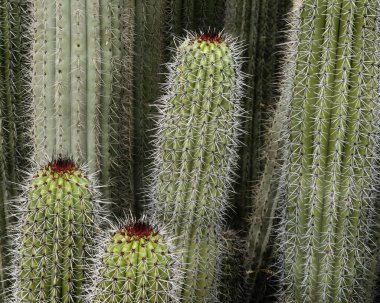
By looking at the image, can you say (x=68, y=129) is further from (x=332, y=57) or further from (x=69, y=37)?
(x=332, y=57)

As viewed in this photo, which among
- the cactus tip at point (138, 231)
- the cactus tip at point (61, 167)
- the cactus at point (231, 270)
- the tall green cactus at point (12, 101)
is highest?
the tall green cactus at point (12, 101)

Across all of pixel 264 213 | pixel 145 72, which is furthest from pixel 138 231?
pixel 145 72

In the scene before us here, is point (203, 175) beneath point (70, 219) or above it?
above

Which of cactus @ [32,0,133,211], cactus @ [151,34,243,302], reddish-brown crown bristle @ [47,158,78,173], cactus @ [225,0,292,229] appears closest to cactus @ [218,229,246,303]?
cactus @ [151,34,243,302]

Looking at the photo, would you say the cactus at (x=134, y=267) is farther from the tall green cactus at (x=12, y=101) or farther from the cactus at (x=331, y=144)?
the tall green cactus at (x=12, y=101)

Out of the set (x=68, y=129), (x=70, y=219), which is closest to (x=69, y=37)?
(x=68, y=129)

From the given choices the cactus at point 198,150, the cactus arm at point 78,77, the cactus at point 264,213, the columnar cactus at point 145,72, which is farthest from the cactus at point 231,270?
the cactus arm at point 78,77

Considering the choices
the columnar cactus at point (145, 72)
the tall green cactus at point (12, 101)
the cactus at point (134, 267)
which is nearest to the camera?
the cactus at point (134, 267)
